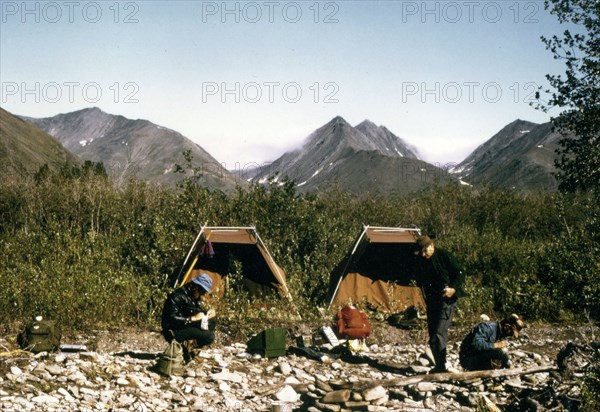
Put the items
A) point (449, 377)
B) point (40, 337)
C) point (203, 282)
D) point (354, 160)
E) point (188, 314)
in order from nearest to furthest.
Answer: point (449, 377) < point (203, 282) < point (188, 314) < point (40, 337) < point (354, 160)

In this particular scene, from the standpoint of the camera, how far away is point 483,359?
22.4 ft

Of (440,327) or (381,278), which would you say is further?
(381,278)

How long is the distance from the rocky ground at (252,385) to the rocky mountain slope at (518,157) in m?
79.9

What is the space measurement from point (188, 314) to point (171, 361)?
714 millimetres

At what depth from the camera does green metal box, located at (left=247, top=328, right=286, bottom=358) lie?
8180 mm

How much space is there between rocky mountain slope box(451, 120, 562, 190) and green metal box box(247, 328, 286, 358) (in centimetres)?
7965

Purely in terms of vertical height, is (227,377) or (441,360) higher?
(441,360)

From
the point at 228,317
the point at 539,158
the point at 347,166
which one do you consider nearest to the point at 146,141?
the point at 347,166

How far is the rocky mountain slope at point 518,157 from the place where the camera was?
112037mm

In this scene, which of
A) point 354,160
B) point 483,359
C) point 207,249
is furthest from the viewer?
point 354,160

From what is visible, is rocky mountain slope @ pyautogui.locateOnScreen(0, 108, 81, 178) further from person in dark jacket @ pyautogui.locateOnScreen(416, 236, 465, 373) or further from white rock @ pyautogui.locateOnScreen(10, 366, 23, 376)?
person in dark jacket @ pyautogui.locateOnScreen(416, 236, 465, 373)

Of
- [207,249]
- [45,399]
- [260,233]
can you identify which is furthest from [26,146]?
[45,399]

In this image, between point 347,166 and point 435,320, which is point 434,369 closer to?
point 435,320

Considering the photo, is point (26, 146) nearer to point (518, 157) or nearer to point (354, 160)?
point (354, 160)
